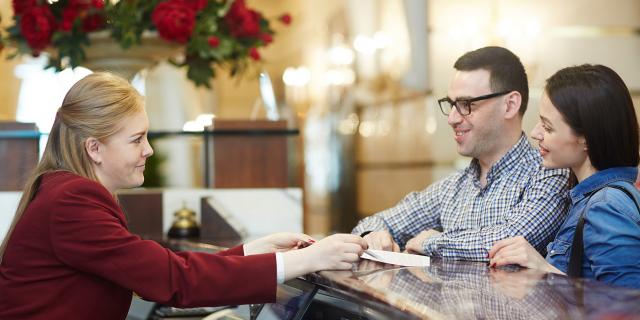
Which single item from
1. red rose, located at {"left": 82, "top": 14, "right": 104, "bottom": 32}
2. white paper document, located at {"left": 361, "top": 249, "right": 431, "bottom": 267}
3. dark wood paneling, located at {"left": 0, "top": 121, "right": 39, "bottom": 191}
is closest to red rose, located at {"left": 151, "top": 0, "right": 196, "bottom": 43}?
red rose, located at {"left": 82, "top": 14, "right": 104, "bottom": 32}

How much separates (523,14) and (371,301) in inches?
238

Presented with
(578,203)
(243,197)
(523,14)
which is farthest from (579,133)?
(523,14)

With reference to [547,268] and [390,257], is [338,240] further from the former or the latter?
[547,268]

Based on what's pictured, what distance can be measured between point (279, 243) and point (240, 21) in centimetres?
147

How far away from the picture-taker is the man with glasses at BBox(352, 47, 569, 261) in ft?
7.35

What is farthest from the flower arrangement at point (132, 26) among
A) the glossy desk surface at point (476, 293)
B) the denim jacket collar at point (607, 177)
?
the denim jacket collar at point (607, 177)

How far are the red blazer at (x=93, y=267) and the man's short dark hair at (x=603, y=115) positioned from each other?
31.0 inches

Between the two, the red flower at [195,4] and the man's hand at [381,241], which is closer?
the man's hand at [381,241]

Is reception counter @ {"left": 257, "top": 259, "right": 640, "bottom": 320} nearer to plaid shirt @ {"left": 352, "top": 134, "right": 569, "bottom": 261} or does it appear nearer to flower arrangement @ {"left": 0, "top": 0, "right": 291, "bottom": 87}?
plaid shirt @ {"left": 352, "top": 134, "right": 569, "bottom": 261}

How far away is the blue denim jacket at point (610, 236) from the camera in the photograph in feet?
5.69

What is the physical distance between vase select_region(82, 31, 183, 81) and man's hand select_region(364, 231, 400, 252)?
1.26 meters

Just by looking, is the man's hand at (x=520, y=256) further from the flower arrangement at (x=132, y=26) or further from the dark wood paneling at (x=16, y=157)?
the dark wood paneling at (x=16, y=157)

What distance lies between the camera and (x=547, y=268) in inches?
73.7

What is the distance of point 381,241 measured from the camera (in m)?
2.46
